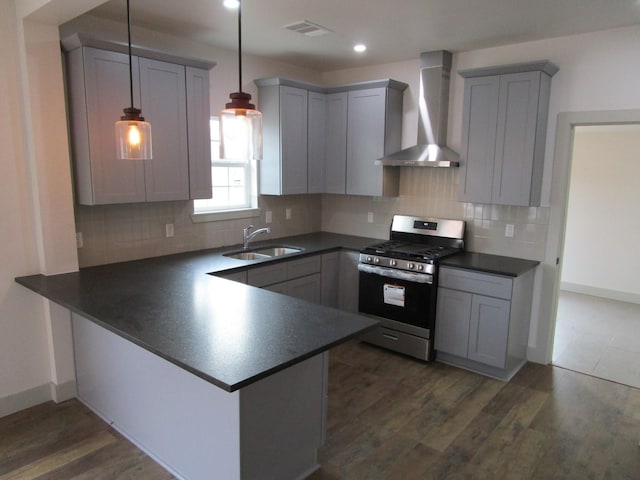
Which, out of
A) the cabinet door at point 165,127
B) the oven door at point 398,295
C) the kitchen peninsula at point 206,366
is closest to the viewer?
the kitchen peninsula at point 206,366

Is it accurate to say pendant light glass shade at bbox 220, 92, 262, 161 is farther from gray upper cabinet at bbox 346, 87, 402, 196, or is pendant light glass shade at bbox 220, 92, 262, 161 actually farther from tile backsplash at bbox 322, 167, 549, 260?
tile backsplash at bbox 322, 167, 549, 260

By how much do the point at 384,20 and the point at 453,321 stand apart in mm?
2361

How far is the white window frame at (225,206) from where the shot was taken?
4047 mm

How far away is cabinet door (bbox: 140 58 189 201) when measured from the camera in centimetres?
315

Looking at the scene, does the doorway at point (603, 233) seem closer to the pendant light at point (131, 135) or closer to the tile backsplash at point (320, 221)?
the tile backsplash at point (320, 221)

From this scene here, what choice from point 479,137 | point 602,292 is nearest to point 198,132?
point 479,137

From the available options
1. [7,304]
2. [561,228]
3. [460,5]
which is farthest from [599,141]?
[7,304]

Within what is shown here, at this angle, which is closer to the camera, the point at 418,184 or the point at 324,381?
the point at 324,381

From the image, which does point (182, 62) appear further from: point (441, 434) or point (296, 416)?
point (441, 434)

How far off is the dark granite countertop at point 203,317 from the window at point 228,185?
38.9 inches

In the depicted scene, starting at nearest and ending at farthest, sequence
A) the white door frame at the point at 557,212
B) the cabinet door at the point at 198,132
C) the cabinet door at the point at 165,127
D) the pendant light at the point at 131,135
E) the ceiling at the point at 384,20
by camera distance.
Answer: the pendant light at the point at 131,135 → the ceiling at the point at 384,20 → the cabinet door at the point at 165,127 → the cabinet door at the point at 198,132 → the white door frame at the point at 557,212

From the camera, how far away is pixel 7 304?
2.88m

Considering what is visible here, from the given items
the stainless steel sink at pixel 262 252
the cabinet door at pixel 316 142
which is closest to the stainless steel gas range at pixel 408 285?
the stainless steel sink at pixel 262 252

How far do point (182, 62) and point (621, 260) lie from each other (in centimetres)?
566
